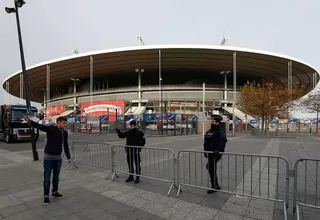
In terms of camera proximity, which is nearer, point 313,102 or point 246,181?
point 246,181

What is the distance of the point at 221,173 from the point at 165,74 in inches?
2038

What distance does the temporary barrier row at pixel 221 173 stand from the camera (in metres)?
4.30

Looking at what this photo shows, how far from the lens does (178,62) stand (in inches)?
1848

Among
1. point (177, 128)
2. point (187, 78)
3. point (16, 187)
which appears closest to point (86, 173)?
point (16, 187)

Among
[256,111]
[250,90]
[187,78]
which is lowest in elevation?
[256,111]

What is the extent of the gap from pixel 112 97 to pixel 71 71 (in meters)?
11.9

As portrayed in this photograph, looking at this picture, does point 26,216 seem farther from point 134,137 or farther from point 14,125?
point 14,125

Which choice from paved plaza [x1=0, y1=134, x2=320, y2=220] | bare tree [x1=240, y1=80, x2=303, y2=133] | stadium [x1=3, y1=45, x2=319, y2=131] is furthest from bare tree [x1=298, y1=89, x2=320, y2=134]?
paved plaza [x1=0, y1=134, x2=320, y2=220]

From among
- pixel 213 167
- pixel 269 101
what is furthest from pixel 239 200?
pixel 269 101

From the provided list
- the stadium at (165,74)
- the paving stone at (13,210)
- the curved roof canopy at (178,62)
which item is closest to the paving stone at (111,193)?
the paving stone at (13,210)

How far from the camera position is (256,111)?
26.0m

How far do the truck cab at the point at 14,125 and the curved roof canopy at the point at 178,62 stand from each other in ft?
89.0

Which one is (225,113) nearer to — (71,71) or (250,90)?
(250,90)

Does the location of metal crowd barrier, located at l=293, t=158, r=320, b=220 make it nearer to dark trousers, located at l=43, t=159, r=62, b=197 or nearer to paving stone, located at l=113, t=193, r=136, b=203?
paving stone, located at l=113, t=193, r=136, b=203
